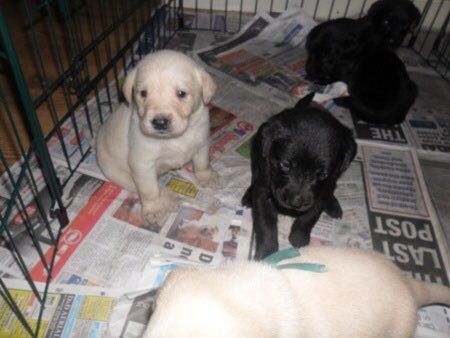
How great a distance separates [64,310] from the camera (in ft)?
4.65

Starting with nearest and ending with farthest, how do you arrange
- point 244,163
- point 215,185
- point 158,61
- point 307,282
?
point 307,282 < point 158,61 < point 215,185 < point 244,163

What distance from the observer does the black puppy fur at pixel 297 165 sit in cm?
140

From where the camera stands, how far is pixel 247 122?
92.6 inches

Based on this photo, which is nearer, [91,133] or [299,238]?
[299,238]

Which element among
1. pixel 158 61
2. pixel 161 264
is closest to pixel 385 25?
pixel 158 61

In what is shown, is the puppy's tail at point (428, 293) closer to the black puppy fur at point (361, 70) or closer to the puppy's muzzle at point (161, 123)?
the puppy's muzzle at point (161, 123)

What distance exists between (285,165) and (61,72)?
157 cm

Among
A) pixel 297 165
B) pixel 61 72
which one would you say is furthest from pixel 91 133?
pixel 297 165

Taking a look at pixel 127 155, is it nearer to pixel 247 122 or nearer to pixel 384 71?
pixel 247 122

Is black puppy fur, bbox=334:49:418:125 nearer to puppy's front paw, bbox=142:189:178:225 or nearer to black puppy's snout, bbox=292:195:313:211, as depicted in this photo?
black puppy's snout, bbox=292:195:313:211

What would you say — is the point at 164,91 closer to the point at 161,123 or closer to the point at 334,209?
the point at 161,123

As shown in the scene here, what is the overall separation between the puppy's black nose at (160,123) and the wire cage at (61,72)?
1.33 ft

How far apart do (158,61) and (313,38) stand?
1.76 meters

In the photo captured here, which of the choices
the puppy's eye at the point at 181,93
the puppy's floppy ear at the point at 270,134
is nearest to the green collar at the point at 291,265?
the puppy's floppy ear at the point at 270,134
